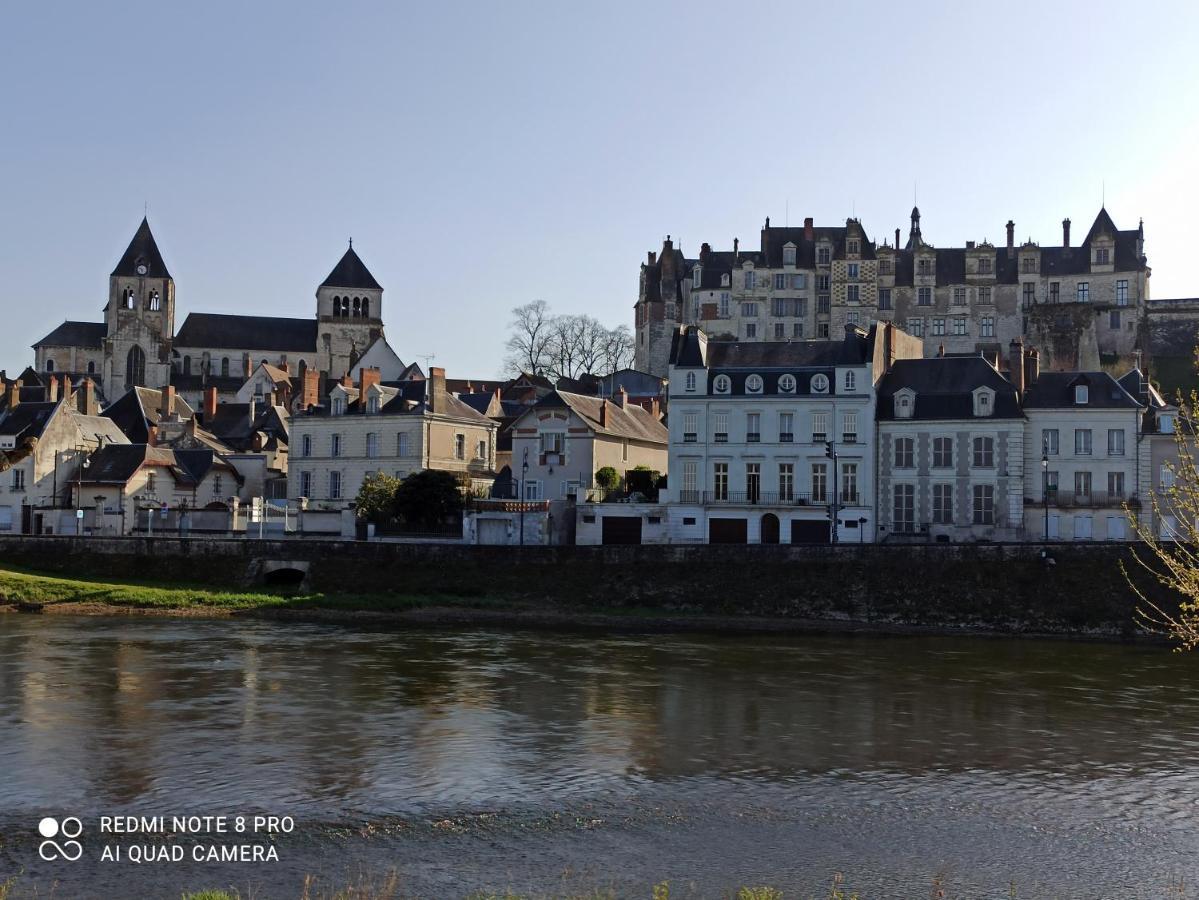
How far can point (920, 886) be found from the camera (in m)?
14.4

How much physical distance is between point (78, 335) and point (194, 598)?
7551 cm

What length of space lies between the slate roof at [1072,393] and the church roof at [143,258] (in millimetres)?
83823

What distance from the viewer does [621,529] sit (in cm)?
4697

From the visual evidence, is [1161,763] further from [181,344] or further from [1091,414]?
[181,344]

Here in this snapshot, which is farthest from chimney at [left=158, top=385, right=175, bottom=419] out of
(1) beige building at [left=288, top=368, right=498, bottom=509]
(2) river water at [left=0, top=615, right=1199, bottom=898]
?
(2) river water at [left=0, top=615, right=1199, bottom=898]

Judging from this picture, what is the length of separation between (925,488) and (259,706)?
28248 millimetres

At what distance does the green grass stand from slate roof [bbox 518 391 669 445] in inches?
507

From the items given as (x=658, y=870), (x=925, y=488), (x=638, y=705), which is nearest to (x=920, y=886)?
(x=658, y=870)

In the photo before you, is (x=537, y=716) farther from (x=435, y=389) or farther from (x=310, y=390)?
(x=310, y=390)

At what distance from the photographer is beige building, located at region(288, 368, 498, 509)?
178 feet

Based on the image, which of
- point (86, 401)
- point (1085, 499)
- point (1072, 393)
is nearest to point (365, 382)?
point (86, 401)

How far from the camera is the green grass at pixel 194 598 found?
41.2 m

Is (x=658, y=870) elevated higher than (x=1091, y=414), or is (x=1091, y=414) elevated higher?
(x=1091, y=414)

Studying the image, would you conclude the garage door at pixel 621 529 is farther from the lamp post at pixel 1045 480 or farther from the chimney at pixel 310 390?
the chimney at pixel 310 390
